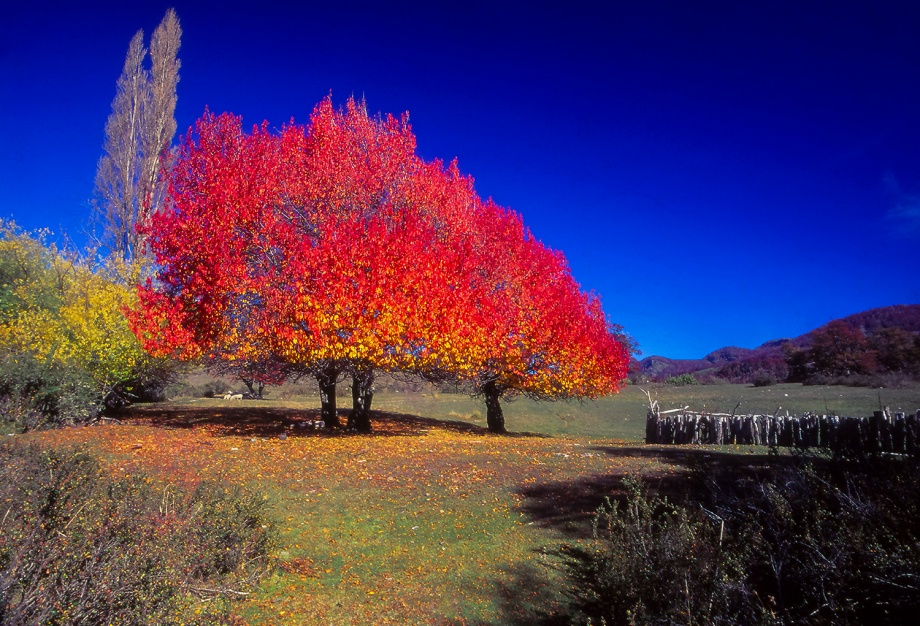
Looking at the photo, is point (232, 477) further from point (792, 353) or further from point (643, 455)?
point (792, 353)

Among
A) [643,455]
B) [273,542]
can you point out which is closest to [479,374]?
[643,455]

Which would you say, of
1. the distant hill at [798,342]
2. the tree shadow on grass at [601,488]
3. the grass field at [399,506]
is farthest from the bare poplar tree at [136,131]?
the distant hill at [798,342]

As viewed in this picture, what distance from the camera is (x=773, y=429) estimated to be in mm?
19531

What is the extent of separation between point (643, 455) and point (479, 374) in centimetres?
713

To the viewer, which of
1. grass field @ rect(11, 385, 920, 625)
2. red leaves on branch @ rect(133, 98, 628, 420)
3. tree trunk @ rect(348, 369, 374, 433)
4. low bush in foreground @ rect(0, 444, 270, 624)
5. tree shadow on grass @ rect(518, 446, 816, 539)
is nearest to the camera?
low bush in foreground @ rect(0, 444, 270, 624)

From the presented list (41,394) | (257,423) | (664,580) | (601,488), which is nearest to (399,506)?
(601,488)

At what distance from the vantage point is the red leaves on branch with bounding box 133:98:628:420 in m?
13.0

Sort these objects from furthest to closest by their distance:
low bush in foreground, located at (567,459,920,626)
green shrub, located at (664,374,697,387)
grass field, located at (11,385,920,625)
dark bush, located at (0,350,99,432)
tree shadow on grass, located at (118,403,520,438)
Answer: green shrub, located at (664,374,697,387)
tree shadow on grass, located at (118,403,520,438)
dark bush, located at (0,350,99,432)
grass field, located at (11,385,920,625)
low bush in foreground, located at (567,459,920,626)

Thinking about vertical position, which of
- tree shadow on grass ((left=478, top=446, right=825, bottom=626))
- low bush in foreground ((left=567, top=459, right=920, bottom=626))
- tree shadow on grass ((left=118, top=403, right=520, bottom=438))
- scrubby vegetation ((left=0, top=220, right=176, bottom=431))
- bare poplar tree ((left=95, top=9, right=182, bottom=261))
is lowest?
tree shadow on grass ((left=478, top=446, right=825, bottom=626))

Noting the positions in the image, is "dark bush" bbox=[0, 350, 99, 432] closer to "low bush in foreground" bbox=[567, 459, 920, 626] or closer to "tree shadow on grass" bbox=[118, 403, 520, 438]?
"tree shadow on grass" bbox=[118, 403, 520, 438]

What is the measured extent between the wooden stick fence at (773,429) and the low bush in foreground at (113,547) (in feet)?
53.8

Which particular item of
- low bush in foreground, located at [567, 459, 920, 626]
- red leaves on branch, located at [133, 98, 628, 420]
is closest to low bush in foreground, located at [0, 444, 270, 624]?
low bush in foreground, located at [567, 459, 920, 626]

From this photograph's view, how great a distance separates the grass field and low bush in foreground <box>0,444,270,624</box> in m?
0.64

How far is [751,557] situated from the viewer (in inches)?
169
